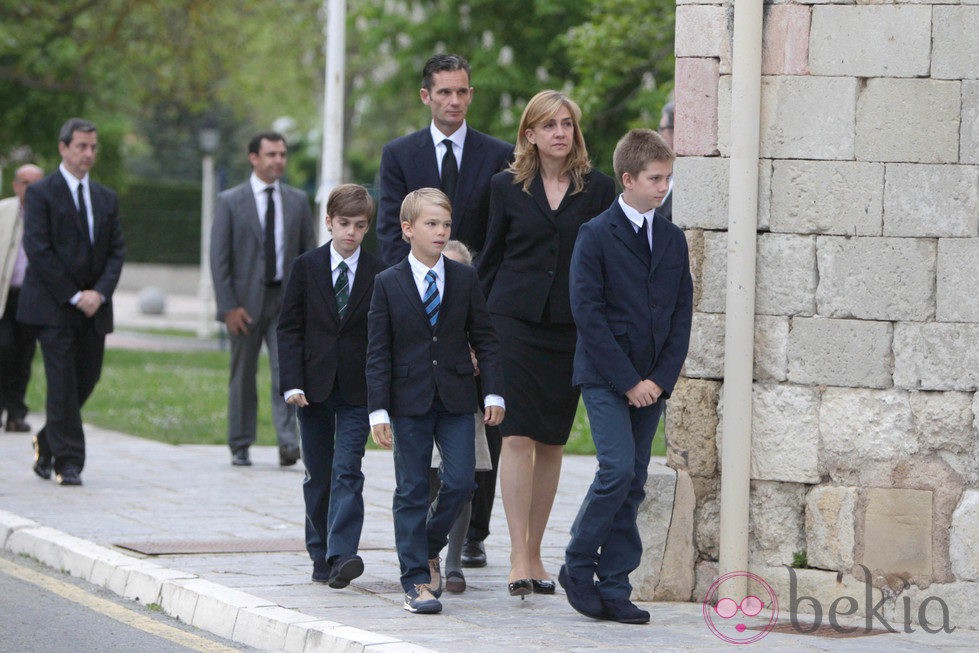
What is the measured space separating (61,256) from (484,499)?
3767 millimetres

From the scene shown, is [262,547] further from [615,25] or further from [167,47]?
[167,47]

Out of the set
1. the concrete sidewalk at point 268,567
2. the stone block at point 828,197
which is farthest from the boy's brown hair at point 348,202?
the stone block at point 828,197

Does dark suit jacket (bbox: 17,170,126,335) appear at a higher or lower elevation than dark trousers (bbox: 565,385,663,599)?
higher

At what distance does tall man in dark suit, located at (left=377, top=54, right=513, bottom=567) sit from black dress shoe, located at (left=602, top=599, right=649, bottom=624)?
139cm

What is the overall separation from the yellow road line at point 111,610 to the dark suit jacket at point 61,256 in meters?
2.35

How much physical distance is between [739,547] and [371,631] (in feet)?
5.33

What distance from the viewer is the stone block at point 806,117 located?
6.46 m

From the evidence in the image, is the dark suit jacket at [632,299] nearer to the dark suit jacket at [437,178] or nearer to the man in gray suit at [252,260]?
the dark suit jacket at [437,178]

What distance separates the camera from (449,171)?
24.2 feet

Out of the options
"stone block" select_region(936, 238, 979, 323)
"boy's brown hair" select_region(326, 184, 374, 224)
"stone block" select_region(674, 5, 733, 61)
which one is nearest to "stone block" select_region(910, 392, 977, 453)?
"stone block" select_region(936, 238, 979, 323)

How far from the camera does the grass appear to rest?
1309cm

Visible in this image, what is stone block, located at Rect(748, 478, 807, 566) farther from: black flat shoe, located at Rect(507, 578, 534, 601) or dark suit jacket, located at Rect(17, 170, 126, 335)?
dark suit jacket, located at Rect(17, 170, 126, 335)

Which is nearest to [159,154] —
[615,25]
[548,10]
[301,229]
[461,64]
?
[548,10]

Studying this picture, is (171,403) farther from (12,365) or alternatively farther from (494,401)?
(494,401)
